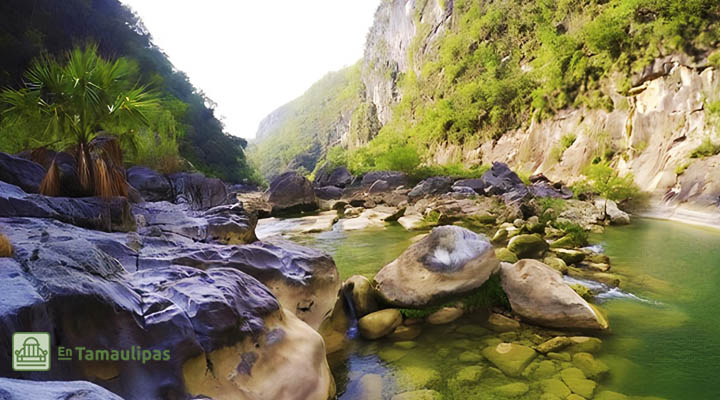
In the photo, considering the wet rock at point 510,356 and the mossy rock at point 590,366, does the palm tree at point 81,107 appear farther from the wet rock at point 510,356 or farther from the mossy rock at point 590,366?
the mossy rock at point 590,366

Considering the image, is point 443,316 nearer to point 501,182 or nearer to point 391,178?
point 501,182

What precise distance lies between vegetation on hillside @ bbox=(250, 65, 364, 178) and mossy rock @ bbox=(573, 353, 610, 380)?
86735 mm

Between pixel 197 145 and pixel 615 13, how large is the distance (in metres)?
40.1

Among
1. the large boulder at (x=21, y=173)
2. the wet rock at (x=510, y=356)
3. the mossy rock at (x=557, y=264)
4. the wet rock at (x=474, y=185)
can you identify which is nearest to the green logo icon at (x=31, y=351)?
the large boulder at (x=21, y=173)

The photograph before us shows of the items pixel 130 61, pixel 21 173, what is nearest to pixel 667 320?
pixel 21 173

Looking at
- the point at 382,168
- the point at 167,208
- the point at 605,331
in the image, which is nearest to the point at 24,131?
the point at 167,208

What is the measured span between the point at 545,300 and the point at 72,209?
254 inches

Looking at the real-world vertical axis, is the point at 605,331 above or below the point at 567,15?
below

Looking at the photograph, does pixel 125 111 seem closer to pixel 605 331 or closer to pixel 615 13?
pixel 605 331

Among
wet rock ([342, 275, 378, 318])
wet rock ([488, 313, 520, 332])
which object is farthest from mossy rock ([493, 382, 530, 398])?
wet rock ([342, 275, 378, 318])

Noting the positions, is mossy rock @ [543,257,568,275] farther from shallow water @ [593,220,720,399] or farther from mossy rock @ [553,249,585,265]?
shallow water @ [593,220,720,399]

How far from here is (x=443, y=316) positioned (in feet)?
18.7

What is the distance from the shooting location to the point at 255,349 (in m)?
3.30

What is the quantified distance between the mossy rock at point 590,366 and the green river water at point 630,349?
0.28ft
